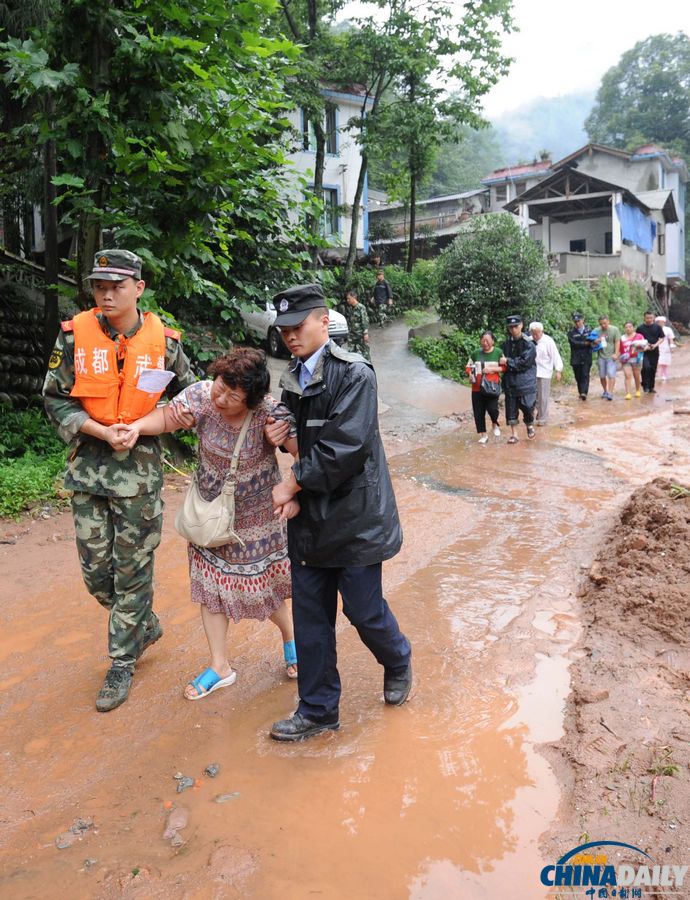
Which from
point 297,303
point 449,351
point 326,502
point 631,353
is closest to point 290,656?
point 326,502

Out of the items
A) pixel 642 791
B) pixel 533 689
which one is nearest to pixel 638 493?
pixel 533 689

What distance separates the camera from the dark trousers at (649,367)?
638 inches

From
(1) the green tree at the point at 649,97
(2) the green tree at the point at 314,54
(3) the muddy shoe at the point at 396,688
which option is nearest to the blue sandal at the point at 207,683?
(3) the muddy shoe at the point at 396,688

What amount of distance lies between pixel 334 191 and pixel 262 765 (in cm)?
2912

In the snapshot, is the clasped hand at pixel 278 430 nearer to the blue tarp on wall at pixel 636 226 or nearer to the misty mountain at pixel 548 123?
the blue tarp on wall at pixel 636 226

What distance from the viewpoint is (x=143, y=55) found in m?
6.21

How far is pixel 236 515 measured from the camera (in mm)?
3643

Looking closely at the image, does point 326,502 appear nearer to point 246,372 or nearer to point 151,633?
point 246,372

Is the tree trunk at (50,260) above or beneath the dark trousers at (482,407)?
above

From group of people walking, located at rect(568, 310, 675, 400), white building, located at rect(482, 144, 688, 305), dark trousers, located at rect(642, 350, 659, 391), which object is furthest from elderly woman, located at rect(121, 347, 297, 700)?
white building, located at rect(482, 144, 688, 305)

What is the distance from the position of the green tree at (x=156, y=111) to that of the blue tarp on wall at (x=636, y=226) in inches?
1092

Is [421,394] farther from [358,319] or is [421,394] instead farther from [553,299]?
[553,299]

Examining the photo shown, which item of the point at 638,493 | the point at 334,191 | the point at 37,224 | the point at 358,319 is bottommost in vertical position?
Result: the point at 638,493

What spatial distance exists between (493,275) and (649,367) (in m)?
4.83
